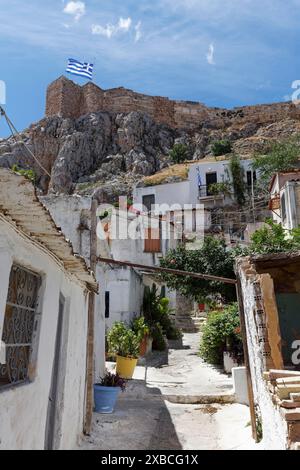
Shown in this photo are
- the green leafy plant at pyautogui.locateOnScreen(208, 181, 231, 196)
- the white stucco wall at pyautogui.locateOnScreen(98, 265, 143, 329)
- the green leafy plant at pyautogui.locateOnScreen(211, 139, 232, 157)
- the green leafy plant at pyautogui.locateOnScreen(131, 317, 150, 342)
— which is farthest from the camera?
the green leafy plant at pyautogui.locateOnScreen(211, 139, 232, 157)

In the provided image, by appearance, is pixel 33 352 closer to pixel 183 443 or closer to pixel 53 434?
pixel 53 434

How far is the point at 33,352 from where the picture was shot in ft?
13.8

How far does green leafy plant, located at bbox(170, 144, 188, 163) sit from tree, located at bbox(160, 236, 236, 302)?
28.0 metres

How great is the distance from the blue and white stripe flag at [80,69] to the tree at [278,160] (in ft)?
56.4

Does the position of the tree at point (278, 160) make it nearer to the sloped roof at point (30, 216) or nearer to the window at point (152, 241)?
the window at point (152, 241)

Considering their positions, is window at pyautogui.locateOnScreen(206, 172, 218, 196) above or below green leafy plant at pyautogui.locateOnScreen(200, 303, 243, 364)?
above

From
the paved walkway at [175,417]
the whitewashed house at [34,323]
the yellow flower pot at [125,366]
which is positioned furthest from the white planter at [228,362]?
the whitewashed house at [34,323]

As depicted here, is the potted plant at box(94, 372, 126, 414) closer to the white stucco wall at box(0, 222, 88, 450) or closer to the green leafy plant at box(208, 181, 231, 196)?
the white stucco wall at box(0, 222, 88, 450)

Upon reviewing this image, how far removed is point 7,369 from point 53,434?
1637 mm

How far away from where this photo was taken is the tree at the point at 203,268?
667 inches

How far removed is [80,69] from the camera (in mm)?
39375

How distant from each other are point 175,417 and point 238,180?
29.4m

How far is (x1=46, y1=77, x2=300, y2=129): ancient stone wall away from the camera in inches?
2096

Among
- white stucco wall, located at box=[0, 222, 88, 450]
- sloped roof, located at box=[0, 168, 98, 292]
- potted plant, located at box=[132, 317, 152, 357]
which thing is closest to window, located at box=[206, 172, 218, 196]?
potted plant, located at box=[132, 317, 152, 357]
